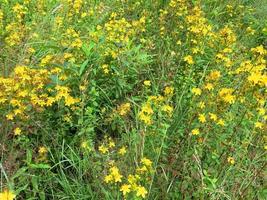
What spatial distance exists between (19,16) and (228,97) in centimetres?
180

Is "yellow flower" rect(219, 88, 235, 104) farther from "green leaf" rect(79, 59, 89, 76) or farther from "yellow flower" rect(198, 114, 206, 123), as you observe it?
"green leaf" rect(79, 59, 89, 76)

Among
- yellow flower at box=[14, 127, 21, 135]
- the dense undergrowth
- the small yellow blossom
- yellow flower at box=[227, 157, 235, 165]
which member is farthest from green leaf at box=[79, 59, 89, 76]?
yellow flower at box=[227, 157, 235, 165]

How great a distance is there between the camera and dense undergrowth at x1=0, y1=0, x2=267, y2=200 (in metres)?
2.20

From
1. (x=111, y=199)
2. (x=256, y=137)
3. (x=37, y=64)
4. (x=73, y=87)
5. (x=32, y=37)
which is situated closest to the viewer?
(x=111, y=199)

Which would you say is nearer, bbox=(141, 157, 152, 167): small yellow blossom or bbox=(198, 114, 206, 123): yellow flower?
bbox=(141, 157, 152, 167): small yellow blossom

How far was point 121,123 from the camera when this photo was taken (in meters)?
2.56

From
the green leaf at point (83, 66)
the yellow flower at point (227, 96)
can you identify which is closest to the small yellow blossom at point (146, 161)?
the yellow flower at point (227, 96)

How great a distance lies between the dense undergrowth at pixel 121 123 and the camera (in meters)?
2.20

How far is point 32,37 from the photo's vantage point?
123 inches

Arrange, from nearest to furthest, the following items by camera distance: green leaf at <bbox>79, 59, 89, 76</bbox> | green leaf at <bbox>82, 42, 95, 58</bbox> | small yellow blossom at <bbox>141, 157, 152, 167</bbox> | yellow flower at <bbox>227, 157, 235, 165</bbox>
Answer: small yellow blossom at <bbox>141, 157, 152, 167</bbox> < yellow flower at <bbox>227, 157, 235, 165</bbox> < green leaf at <bbox>79, 59, 89, 76</bbox> < green leaf at <bbox>82, 42, 95, 58</bbox>

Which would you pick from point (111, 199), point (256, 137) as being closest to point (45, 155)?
point (111, 199)

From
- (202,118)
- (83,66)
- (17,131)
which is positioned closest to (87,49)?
(83,66)

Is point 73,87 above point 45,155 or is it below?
above

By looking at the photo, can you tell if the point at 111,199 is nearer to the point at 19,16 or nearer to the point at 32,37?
the point at 32,37
